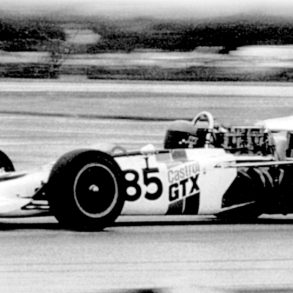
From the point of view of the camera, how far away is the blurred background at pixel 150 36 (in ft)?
47.7

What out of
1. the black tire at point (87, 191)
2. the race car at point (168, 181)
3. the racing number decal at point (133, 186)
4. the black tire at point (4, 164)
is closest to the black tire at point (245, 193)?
the race car at point (168, 181)

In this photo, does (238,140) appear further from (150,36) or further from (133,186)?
(150,36)

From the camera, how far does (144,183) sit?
10680 mm

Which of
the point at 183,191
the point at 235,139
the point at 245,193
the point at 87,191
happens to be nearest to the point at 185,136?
the point at 235,139

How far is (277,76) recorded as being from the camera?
23766 mm

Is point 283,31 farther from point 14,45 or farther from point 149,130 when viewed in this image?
point 149,130

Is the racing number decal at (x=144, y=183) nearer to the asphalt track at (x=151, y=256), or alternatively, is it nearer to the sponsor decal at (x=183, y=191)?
the sponsor decal at (x=183, y=191)

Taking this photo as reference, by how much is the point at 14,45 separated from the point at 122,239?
9.24 metres

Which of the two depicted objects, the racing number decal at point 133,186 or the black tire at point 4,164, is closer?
the racing number decal at point 133,186

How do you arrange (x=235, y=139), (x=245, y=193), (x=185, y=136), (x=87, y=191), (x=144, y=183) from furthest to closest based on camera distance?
(x=185, y=136), (x=235, y=139), (x=245, y=193), (x=144, y=183), (x=87, y=191)

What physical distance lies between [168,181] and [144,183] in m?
0.19

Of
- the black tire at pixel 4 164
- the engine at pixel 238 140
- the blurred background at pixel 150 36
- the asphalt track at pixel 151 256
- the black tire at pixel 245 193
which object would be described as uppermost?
the blurred background at pixel 150 36

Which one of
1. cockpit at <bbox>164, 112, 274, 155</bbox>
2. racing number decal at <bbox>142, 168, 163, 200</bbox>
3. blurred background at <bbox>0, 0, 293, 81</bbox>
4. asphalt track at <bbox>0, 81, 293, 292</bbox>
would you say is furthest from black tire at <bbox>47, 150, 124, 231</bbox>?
blurred background at <bbox>0, 0, 293, 81</bbox>

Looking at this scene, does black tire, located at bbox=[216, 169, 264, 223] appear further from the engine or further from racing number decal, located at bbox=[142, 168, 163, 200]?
racing number decal, located at bbox=[142, 168, 163, 200]
